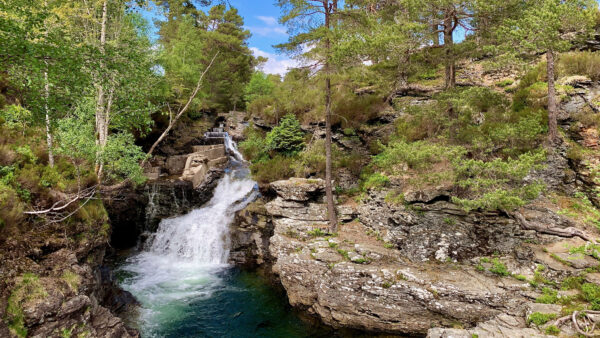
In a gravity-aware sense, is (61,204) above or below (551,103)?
below

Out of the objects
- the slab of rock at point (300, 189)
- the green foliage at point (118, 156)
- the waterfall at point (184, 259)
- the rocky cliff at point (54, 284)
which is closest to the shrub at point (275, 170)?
the waterfall at point (184, 259)

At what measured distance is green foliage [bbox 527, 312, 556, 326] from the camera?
730 cm

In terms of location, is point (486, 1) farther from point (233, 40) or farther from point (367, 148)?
point (233, 40)

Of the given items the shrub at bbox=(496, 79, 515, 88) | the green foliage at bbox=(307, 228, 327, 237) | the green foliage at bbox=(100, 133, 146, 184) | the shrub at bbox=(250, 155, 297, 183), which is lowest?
the green foliage at bbox=(307, 228, 327, 237)

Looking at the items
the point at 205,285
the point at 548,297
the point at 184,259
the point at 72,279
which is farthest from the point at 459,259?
the point at 184,259

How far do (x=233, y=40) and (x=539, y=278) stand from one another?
28645 millimetres

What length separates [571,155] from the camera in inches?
421

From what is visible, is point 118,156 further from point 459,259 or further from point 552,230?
point 552,230

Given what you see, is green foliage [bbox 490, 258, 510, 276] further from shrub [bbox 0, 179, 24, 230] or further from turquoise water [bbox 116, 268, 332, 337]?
shrub [bbox 0, 179, 24, 230]

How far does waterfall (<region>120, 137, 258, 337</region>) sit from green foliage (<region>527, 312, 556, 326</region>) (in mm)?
11827

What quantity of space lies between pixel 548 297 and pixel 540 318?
3.28ft

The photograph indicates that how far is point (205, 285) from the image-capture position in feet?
44.1

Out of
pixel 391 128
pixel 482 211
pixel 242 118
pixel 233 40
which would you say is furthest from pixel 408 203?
pixel 242 118

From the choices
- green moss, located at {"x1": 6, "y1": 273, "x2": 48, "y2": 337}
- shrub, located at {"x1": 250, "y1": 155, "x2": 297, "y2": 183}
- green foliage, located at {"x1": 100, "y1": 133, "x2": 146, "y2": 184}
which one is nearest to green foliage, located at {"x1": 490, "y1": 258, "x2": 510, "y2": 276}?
shrub, located at {"x1": 250, "y1": 155, "x2": 297, "y2": 183}
